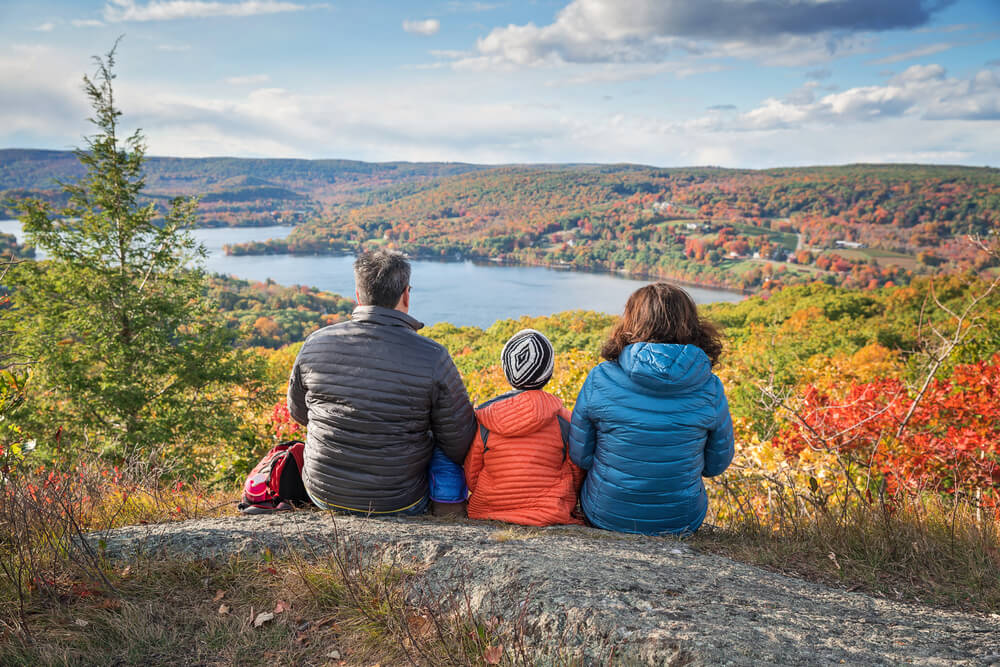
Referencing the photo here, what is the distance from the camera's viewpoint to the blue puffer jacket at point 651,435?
2.42 meters

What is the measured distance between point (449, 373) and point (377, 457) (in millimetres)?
504

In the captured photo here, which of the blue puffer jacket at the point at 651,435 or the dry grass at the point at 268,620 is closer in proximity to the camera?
the dry grass at the point at 268,620

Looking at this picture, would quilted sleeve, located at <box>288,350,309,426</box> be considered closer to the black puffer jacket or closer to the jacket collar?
the black puffer jacket

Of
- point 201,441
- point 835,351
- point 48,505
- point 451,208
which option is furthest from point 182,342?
point 451,208

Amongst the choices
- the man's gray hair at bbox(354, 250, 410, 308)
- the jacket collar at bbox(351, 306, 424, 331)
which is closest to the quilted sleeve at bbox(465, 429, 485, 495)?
the jacket collar at bbox(351, 306, 424, 331)

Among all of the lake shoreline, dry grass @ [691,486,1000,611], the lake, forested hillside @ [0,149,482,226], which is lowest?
the lake

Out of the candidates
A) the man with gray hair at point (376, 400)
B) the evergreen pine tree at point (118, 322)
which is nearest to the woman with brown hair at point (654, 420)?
the man with gray hair at point (376, 400)

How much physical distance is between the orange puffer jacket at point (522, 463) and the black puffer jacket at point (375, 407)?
0.42 ft

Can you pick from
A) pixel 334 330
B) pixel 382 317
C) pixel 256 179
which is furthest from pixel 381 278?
pixel 256 179

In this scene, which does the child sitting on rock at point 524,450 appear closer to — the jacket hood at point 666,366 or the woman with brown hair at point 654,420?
the woman with brown hair at point 654,420

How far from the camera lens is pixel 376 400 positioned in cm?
248

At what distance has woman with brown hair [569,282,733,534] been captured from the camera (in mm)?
2439

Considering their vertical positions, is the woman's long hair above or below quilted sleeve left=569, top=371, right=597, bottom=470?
above

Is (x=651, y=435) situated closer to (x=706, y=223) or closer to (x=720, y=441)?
(x=720, y=441)
